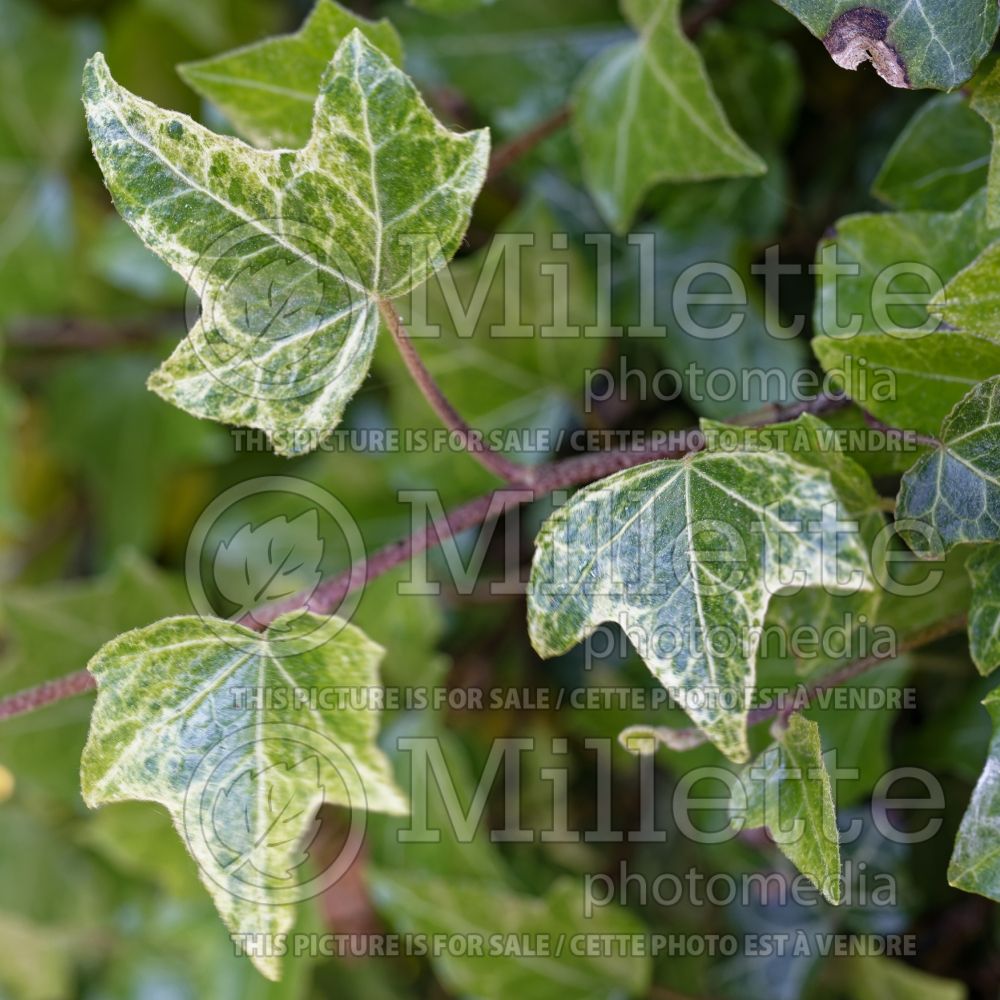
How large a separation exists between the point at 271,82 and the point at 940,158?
280mm

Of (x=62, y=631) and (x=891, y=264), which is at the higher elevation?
(x=891, y=264)

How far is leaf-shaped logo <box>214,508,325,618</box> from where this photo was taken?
0.66 metres

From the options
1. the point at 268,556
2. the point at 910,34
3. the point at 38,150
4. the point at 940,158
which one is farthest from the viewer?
the point at 38,150

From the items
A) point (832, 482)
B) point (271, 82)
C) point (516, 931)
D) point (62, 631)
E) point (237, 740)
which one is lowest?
point (516, 931)

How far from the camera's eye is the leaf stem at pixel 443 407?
1.12 ft

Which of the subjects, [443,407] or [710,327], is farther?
[710,327]

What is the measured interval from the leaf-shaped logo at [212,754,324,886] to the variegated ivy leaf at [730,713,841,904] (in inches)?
6.2

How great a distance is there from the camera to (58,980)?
0.81 meters

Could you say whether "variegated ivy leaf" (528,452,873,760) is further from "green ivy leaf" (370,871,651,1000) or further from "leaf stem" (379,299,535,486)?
"green ivy leaf" (370,871,651,1000)

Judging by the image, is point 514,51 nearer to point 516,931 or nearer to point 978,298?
point 978,298

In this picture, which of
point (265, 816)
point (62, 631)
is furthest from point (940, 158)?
point (62, 631)

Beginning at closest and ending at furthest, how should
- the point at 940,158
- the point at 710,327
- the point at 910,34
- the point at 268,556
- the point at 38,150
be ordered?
the point at 910,34
the point at 940,158
the point at 710,327
the point at 268,556
the point at 38,150

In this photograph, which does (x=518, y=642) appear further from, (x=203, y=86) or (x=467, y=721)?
(x=203, y=86)

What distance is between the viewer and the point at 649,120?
19.6 inches
